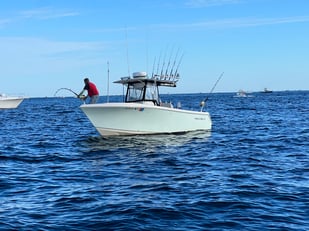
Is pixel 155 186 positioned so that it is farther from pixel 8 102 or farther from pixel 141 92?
pixel 8 102

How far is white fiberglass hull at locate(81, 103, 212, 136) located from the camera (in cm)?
2062

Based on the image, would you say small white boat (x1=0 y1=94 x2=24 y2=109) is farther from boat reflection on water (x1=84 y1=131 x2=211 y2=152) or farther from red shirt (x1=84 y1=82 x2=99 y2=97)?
red shirt (x1=84 y1=82 x2=99 y2=97)

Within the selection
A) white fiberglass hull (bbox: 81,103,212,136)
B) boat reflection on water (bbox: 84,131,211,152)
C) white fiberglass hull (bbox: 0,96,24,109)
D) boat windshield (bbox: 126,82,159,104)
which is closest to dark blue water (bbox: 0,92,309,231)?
boat reflection on water (bbox: 84,131,211,152)

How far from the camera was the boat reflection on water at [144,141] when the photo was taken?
18.1 metres

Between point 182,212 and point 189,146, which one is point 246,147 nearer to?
point 189,146

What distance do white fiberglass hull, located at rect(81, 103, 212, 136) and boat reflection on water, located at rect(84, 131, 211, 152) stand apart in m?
0.38

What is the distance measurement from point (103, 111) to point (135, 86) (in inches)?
96.0

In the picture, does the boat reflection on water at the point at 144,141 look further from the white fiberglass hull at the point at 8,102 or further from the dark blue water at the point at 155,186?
the white fiberglass hull at the point at 8,102

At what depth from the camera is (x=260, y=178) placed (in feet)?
38.7

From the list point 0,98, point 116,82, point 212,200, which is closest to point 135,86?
point 116,82

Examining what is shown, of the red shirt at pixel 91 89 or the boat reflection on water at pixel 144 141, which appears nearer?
the boat reflection on water at pixel 144 141

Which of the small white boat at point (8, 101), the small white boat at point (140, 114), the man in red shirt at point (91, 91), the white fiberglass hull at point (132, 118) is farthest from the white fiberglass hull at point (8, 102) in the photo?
the white fiberglass hull at point (132, 118)

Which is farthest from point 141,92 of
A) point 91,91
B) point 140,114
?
point 91,91

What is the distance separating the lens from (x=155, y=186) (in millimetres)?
10938
